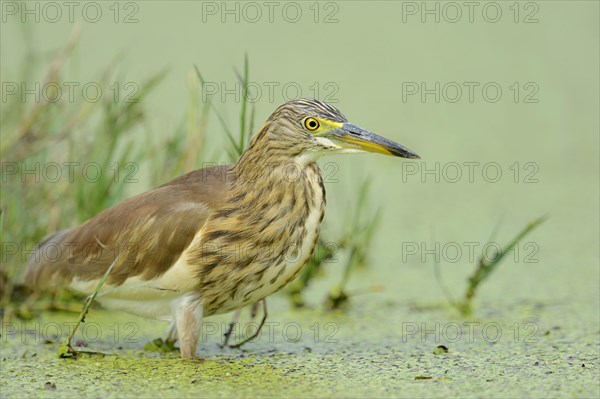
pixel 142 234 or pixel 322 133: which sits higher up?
pixel 322 133

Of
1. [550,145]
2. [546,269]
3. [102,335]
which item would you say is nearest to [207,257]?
[102,335]

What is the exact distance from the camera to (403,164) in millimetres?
7531

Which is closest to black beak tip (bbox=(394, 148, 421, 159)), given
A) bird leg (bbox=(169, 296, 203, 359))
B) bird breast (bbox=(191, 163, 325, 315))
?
bird breast (bbox=(191, 163, 325, 315))

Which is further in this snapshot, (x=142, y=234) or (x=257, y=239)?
(x=142, y=234)

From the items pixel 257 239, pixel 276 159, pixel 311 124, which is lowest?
pixel 257 239

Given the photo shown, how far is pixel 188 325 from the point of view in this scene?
3.93 m

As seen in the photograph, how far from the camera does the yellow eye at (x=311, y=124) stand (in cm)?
393

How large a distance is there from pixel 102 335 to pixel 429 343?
1367 mm

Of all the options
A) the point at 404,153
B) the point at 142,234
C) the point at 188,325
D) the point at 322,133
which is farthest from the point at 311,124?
the point at 188,325

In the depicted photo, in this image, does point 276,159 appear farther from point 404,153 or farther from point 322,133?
point 404,153

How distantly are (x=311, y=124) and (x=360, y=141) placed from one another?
0.63ft

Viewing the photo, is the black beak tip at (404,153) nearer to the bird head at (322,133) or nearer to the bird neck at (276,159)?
the bird head at (322,133)

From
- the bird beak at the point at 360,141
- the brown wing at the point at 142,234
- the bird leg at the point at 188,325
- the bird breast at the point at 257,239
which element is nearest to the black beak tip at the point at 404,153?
the bird beak at the point at 360,141

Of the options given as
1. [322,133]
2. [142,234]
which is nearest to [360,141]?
[322,133]
